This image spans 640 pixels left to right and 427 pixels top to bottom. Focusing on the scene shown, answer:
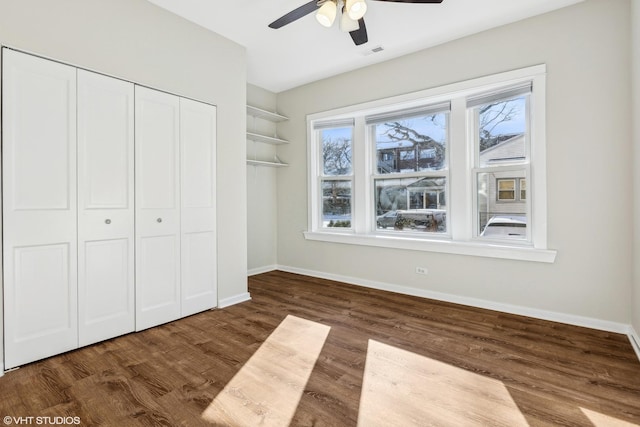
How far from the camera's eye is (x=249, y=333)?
274 centimetres

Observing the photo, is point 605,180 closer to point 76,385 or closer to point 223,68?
point 223,68

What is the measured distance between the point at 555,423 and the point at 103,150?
3524 millimetres

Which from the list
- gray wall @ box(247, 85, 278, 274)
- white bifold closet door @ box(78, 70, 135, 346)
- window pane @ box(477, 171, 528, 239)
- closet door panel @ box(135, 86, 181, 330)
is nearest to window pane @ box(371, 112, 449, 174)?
window pane @ box(477, 171, 528, 239)

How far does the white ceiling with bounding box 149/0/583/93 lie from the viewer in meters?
2.84

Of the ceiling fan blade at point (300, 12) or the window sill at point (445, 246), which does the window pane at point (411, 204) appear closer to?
the window sill at point (445, 246)

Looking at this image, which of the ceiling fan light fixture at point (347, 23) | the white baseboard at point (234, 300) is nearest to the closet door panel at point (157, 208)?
the white baseboard at point (234, 300)

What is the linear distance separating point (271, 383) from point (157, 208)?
1882mm

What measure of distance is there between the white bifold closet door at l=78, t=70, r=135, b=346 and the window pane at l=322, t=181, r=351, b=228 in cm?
275

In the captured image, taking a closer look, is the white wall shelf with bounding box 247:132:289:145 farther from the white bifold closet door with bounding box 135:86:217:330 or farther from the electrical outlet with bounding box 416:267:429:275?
the electrical outlet with bounding box 416:267:429:275

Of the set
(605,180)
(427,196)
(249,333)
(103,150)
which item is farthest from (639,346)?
(103,150)

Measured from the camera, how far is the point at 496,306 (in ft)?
10.7

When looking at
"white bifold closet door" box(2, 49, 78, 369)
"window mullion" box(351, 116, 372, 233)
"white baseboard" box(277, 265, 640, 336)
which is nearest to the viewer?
"white bifold closet door" box(2, 49, 78, 369)

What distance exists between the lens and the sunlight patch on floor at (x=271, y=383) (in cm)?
167

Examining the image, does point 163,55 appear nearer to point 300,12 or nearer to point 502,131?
point 300,12
